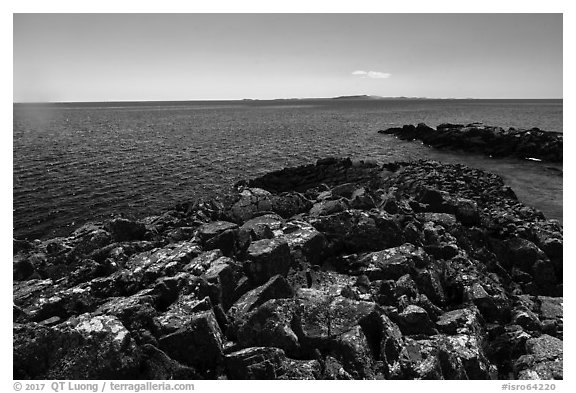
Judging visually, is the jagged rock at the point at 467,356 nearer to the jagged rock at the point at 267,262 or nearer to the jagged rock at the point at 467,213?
the jagged rock at the point at 267,262

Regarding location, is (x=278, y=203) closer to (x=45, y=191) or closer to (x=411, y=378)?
(x=411, y=378)

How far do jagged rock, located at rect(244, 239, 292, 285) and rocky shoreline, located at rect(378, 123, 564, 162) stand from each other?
1853 inches

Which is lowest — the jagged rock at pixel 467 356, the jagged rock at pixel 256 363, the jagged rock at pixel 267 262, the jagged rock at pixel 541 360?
the jagged rock at pixel 541 360

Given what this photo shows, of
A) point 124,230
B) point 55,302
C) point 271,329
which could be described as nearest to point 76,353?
point 55,302

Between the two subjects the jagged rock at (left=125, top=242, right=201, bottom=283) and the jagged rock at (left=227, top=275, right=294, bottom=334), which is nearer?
the jagged rock at (left=227, top=275, right=294, bottom=334)

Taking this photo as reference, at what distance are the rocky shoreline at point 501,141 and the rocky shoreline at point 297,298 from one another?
3546 cm

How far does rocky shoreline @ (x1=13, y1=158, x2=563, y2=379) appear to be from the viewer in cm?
911

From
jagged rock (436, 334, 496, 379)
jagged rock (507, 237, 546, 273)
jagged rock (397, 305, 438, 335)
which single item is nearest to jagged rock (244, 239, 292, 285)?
jagged rock (397, 305, 438, 335)

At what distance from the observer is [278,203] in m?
19.3

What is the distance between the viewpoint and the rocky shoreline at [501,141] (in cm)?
4725

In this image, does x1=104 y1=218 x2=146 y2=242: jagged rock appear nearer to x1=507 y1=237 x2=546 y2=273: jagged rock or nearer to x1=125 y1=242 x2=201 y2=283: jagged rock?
x1=125 y1=242 x2=201 y2=283: jagged rock

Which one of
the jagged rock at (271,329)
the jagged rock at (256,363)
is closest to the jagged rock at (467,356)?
the jagged rock at (271,329)

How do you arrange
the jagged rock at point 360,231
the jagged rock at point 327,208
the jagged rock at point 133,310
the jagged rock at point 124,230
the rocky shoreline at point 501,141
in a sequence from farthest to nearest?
1. the rocky shoreline at point 501,141
2. the jagged rock at point 327,208
3. the jagged rock at point 124,230
4. the jagged rock at point 360,231
5. the jagged rock at point 133,310

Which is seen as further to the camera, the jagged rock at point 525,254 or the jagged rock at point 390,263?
the jagged rock at point 525,254
